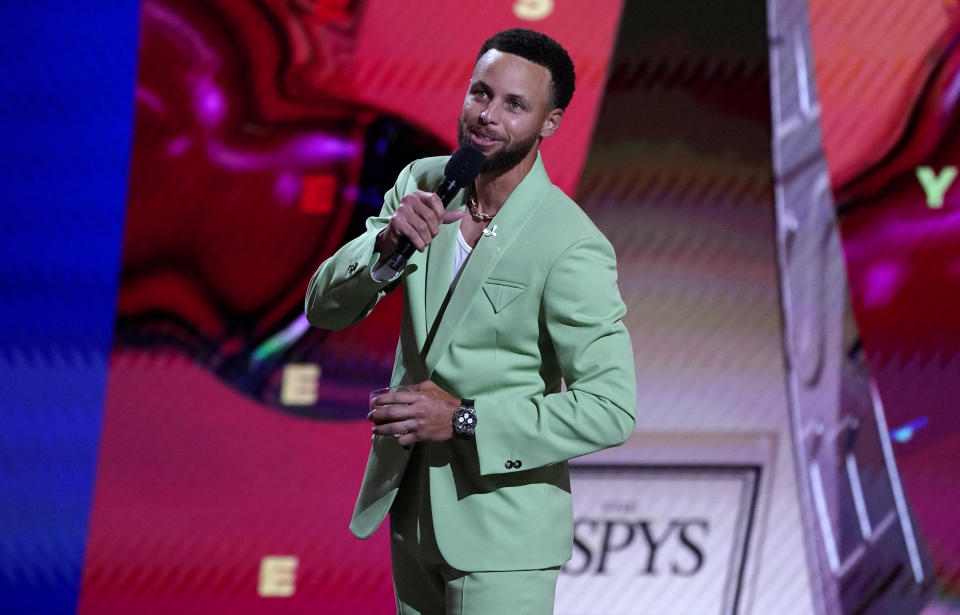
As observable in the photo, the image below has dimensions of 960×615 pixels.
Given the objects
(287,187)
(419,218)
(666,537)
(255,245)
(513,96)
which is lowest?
(666,537)

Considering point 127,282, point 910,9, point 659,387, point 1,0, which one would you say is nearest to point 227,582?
point 127,282

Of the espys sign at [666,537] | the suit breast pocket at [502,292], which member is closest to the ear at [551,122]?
the suit breast pocket at [502,292]

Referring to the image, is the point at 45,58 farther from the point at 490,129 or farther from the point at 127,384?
the point at 490,129

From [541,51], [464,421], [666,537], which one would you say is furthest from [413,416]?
[666,537]

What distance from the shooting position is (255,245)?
2.69 meters

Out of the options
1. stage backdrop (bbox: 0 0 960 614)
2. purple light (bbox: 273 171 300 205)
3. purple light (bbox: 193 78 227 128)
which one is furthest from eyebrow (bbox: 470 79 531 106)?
purple light (bbox: 193 78 227 128)

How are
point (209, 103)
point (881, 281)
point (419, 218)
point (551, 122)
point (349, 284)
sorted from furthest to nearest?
point (209, 103)
point (881, 281)
point (551, 122)
point (349, 284)
point (419, 218)

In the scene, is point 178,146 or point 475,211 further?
point 178,146

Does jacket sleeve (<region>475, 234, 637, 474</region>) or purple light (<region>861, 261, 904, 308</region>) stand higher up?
jacket sleeve (<region>475, 234, 637, 474</region>)

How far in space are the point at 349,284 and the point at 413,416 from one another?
212 millimetres

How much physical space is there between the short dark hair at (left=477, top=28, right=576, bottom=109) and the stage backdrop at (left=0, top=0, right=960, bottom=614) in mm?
1223

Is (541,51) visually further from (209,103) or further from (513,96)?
(209,103)

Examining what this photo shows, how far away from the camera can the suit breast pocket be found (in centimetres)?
134

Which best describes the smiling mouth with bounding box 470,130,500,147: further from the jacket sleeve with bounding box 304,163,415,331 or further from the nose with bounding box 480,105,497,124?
the jacket sleeve with bounding box 304,163,415,331
